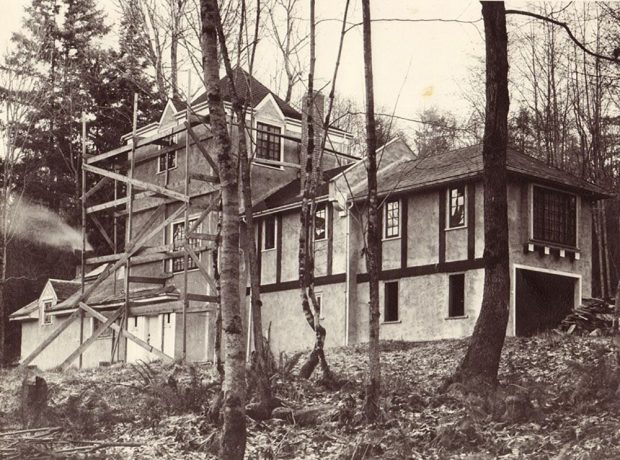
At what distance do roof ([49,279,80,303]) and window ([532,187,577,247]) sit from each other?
934 inches

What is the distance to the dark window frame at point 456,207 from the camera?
93.4 feet

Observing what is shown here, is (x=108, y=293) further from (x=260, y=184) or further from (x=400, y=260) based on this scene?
(x=400, y=260)

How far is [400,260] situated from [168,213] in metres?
10.6

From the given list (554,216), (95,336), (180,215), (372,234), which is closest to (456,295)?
(554,216)

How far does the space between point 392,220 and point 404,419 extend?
17.6 metres

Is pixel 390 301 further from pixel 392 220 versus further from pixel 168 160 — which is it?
pixel 168 160

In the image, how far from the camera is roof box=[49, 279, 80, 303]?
43169 millimetres

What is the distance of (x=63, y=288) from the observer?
43812 mm

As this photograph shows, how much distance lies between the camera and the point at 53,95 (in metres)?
43.8

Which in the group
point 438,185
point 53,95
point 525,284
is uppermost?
point 53,95

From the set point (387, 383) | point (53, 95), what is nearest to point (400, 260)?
point (387, 383)

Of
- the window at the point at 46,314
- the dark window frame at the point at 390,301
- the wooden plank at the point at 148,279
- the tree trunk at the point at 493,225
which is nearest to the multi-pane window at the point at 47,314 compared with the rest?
the window at the point at 46,314

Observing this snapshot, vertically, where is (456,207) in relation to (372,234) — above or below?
above

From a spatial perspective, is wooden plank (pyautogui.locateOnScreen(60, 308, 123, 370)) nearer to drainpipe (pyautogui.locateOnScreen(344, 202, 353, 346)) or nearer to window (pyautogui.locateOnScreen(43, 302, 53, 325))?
drainpipe (pyautogui.locateOnScreen(344, 202, 353, 346))
